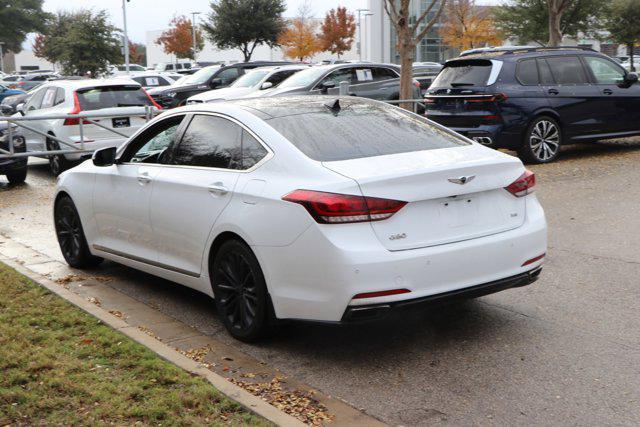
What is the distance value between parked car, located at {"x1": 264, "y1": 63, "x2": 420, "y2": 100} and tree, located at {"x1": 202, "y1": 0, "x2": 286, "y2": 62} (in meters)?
35.4

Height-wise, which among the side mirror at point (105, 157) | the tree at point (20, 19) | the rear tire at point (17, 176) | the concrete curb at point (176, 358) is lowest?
the rear tire at point (17, 176)

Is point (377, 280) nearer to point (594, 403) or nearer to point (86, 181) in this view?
point (594, 403)

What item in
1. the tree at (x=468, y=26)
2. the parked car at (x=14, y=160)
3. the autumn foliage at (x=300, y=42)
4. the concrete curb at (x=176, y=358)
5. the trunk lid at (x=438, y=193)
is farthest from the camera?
the autumn foliage at (x=300, y=42)

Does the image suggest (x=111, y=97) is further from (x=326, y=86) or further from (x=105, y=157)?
(x=105, y=157)

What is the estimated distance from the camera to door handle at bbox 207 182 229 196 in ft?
18.1

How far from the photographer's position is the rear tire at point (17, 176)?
46.4 ft

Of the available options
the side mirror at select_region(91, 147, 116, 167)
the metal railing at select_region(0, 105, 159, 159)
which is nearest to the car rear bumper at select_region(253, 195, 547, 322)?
the side mirror at select_region(91, 147, 116, 167)

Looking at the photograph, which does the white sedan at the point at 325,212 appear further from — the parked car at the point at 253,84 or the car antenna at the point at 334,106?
the parked car at the point at 253,84

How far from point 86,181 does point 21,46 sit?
4292 inches

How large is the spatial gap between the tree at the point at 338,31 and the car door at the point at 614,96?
62.8m

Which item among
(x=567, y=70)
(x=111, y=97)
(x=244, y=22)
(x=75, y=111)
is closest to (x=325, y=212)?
(x=567, y=70)

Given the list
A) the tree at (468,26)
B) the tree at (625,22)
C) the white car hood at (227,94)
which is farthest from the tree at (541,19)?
the white car hood at (227,94)

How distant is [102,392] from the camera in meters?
4.46

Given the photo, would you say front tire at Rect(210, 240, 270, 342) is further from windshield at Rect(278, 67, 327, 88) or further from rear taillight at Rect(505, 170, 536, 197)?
windshield at Rect(278, 67, 327, 88)
